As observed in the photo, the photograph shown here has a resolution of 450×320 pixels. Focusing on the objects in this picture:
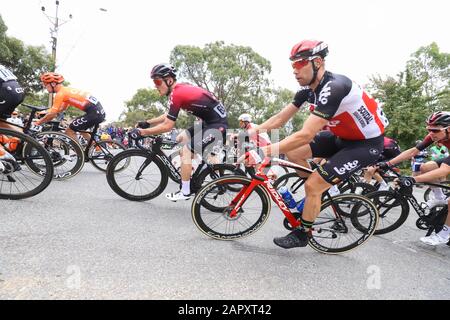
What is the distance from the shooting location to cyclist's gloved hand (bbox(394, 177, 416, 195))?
371 centimetres

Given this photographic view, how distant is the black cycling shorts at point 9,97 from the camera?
13.4 feet

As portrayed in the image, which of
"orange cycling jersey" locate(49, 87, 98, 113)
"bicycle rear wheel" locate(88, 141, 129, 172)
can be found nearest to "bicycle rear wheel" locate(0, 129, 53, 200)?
"orange cycling jersey" locate(49, 87, 98, 113)

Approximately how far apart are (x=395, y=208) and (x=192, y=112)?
333 cm

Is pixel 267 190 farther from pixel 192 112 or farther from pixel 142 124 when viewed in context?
pixel 142 124

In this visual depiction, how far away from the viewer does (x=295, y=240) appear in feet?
10.3

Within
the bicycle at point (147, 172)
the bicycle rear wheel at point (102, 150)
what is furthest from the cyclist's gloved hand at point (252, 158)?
the bicycle rear wheel at point (102, 150)

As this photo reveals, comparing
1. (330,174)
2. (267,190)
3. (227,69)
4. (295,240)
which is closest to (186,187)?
(267,190)

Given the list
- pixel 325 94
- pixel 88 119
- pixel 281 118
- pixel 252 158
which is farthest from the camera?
pixel 88 119

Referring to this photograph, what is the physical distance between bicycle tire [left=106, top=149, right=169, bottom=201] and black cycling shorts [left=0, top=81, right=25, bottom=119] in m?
1.58

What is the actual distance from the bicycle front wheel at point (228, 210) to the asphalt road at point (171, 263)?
0.15 meters

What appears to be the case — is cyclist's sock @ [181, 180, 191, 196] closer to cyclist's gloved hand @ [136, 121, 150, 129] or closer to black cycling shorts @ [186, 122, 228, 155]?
black cycling shorts @ [186, 122, 228, 155]

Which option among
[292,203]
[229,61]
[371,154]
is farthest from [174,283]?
[229,61]

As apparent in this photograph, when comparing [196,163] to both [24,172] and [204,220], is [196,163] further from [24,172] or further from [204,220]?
[24,172]
